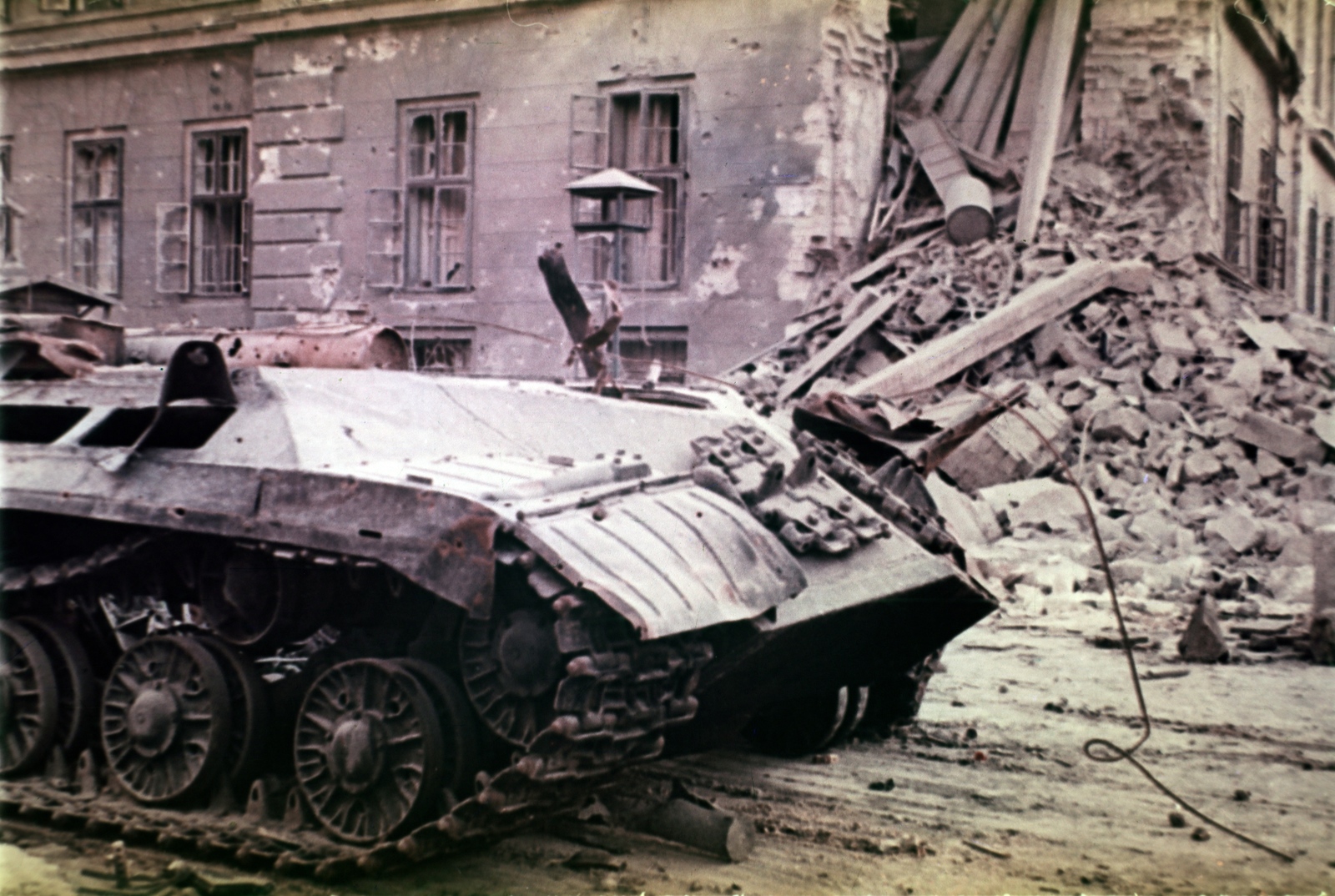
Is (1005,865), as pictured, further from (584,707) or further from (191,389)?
(191,389)

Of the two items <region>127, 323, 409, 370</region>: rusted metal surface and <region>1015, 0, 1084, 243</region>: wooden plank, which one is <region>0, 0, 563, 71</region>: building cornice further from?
<region>127, 323, 409, 370</region>: rusted metal surface

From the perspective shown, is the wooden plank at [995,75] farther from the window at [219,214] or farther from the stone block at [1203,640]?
the stone block at [1203,640]

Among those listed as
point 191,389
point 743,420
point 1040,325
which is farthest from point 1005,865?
point 1040,325

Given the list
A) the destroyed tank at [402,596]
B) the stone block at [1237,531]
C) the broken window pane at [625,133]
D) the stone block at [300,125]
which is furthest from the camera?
the stone block at [300,125]

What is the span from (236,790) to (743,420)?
114 inches

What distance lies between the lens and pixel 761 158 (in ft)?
50.0

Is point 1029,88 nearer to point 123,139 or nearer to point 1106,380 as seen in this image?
point 1106,380

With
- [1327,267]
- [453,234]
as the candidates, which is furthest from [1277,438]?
[1327,267]

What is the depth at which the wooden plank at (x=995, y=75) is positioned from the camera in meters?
16.5

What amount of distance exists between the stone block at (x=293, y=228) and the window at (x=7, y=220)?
8.89ft

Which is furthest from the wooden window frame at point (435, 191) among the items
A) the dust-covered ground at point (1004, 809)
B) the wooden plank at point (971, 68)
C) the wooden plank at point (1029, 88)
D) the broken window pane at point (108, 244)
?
the dust-covered ground at point (1004, 809)

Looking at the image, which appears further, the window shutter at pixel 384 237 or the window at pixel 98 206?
the window shutter at pixel 384 237

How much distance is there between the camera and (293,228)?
16688 millimetres

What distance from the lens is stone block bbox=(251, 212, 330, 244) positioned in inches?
646
